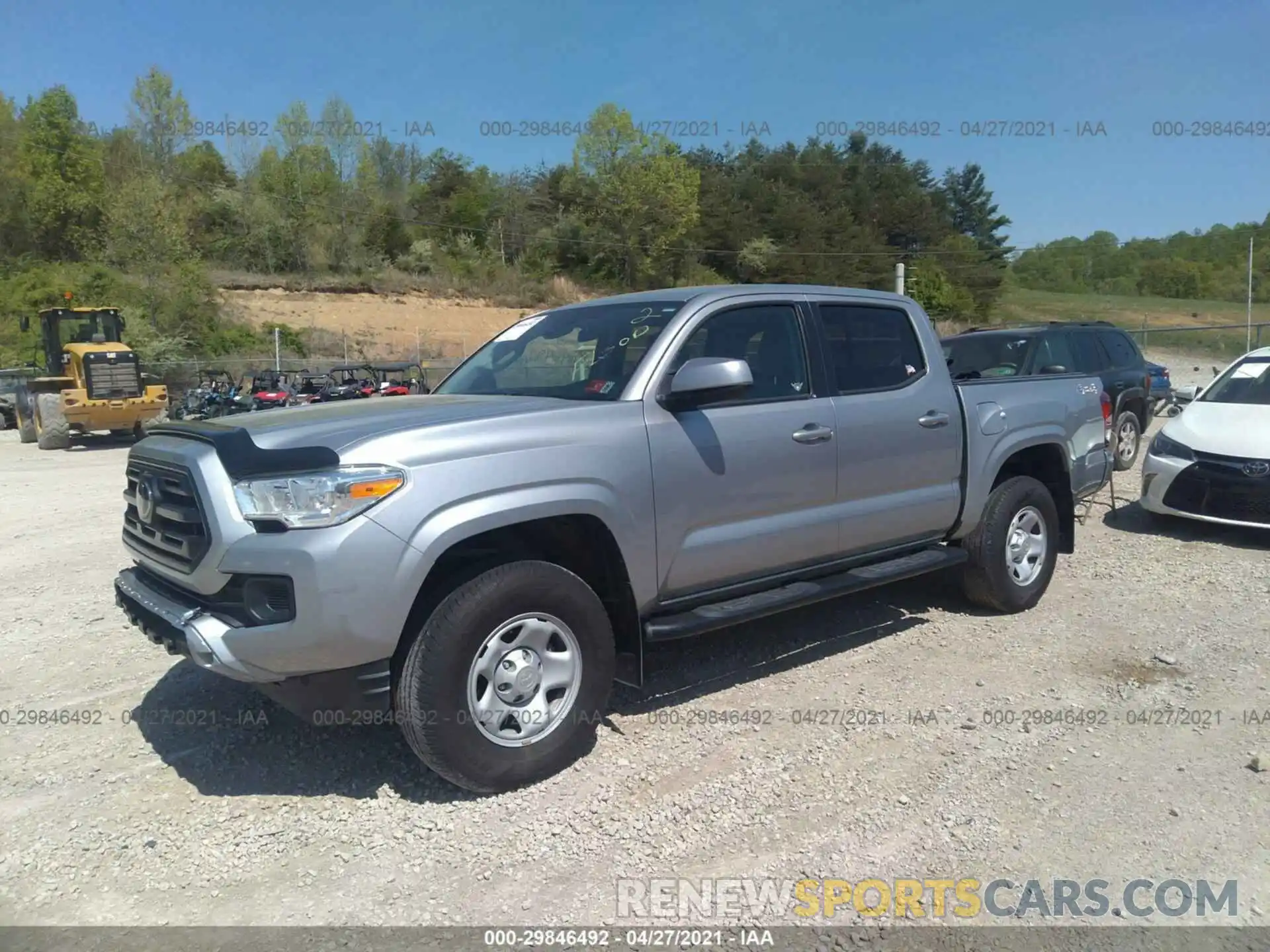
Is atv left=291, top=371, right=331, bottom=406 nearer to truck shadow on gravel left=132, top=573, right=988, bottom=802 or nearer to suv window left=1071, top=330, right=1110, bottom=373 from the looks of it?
suv window left=1071, top=330, right=1110, bottom=373

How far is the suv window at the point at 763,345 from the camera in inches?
174

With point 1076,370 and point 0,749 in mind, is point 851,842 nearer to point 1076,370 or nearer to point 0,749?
point 0,749

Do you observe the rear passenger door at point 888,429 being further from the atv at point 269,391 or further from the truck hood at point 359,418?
the atv at point 269,391

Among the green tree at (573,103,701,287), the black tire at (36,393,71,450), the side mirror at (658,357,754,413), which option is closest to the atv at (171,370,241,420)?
the black tire at (36,393,71,450)

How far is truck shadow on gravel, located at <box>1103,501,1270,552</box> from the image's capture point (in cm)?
769

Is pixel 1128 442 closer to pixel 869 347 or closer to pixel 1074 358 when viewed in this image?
pixel 1074 358

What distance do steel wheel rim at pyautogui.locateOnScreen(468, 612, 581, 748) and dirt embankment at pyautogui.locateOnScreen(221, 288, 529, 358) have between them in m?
38.1

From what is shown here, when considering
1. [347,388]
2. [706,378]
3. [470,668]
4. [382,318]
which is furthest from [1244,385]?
[382,318]

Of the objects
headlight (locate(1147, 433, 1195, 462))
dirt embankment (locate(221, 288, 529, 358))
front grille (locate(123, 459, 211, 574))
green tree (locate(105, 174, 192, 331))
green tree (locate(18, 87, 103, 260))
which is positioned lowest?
headlight (locate(1147, 433, 1195, 462))

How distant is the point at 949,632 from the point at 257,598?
403 cm

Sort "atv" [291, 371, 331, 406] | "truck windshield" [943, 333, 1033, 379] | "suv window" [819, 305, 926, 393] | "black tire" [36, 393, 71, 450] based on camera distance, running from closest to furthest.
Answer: "suv window" [819, 305, 926, 393] → "truck windshield" [943, 333, 1033, 379] → "black tire" [36, 393, 71, 450] → "atv" [291, 371, 331, 406]

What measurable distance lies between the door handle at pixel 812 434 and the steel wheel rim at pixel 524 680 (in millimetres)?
1518

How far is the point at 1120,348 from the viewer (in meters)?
12.3

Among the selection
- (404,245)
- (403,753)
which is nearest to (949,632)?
(403,753)
